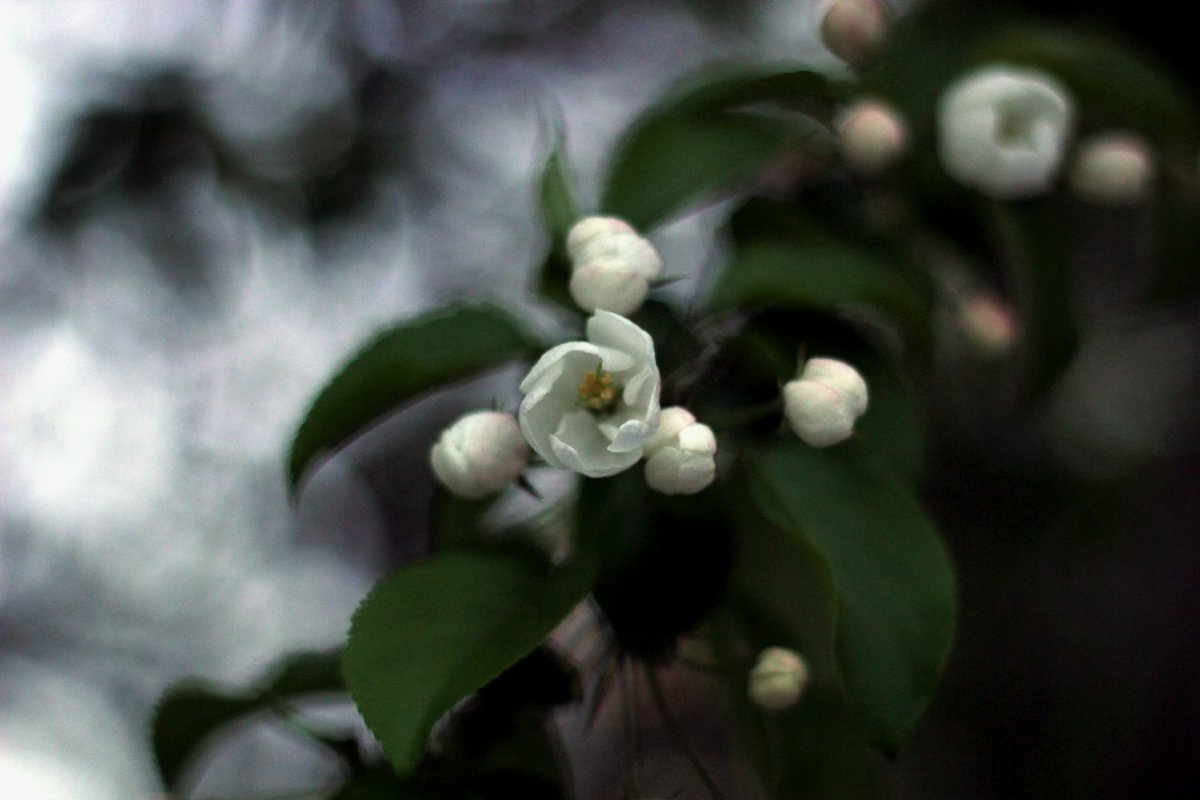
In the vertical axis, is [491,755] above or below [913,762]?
above

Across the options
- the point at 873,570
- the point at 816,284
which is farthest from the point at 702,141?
the point at 873,570

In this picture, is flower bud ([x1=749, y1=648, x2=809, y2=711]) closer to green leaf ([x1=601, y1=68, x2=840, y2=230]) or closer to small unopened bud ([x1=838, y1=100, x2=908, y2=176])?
green leaf ([x1=601, y1=68, x2=840, y2=230])

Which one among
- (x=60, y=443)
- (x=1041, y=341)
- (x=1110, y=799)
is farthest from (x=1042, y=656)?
(x=60, y=443)

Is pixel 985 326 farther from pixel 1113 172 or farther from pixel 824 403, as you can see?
pixel 824 403

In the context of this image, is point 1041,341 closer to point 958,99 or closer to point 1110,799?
point 958,99

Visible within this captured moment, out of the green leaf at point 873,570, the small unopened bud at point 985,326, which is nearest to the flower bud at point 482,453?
the green leaf at point 873,570

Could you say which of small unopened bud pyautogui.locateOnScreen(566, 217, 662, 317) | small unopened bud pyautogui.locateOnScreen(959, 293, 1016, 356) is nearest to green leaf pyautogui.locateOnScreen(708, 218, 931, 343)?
small unopened bud pyautogui.locateOnScreen(566, 217, 662, 317)

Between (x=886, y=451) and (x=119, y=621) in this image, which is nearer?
(x=886, y=451)
